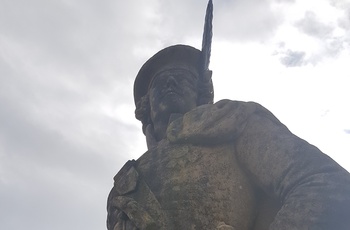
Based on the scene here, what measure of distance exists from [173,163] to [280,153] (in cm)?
119

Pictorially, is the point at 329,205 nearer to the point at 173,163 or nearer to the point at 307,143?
the point at 307,143

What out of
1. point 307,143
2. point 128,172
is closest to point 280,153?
point 307,143

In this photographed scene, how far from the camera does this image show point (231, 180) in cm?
429

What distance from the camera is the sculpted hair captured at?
629 cm

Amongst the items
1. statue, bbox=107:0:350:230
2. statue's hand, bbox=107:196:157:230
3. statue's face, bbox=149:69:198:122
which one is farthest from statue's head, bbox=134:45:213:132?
statue's hand, bbox=107:196:157:230

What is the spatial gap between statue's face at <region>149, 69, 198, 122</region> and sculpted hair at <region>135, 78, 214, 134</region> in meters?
0.12

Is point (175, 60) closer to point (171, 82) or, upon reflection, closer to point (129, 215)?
point (171, 82)

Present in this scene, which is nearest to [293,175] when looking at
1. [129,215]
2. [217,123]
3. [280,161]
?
[280,161]

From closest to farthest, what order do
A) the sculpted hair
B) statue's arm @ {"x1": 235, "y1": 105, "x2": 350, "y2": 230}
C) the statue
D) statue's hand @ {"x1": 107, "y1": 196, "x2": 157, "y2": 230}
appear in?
statue's arm @ {"x1": 235, "y1": 105, "x2": 350, "y2": 230}
the statue
statue's hand @ {"x1": 107, "y1": 196, "x2": 157, "y2": 230}
the sculpted hair

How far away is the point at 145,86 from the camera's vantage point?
6797 mm

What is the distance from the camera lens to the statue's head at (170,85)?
5938mm

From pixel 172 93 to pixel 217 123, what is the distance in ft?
4.97

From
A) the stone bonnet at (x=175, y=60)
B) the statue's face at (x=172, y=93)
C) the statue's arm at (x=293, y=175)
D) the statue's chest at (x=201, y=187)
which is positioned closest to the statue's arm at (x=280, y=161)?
the statue's arm at (x=293, y=175)

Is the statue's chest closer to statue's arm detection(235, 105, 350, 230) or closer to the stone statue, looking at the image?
the stone statue
